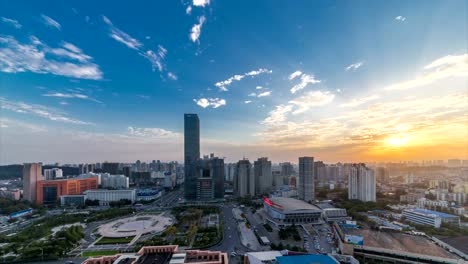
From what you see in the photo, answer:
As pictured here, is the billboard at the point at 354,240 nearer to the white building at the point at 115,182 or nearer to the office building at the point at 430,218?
the office building at the point at 430,218

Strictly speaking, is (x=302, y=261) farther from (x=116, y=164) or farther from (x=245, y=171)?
(x=116, y=164)

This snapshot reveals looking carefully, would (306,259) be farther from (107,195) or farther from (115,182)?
(115,182)

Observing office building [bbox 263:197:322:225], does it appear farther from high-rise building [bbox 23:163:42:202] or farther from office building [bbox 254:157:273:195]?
high-rise building [bbox 23:163:42:202]

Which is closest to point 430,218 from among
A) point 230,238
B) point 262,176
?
point 230,238

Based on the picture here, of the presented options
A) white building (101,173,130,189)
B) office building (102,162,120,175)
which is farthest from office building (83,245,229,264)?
office building (102,162,120,175)

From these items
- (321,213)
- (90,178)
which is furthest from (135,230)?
(90,178)
